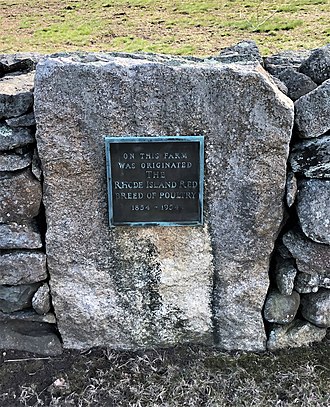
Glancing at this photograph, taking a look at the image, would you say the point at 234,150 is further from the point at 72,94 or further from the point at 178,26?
the point at 178,26

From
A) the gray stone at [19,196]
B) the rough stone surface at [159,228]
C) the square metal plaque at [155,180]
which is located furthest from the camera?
the gray stone at [19,196]

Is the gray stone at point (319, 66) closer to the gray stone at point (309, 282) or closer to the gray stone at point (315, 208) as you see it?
the gray stone at point (315, 208)

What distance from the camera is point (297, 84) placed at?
8.70 feet

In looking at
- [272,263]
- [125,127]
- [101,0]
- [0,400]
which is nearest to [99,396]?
[0,400]

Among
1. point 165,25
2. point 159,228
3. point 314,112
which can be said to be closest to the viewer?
point 314,112

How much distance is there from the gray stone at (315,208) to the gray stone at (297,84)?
436mm

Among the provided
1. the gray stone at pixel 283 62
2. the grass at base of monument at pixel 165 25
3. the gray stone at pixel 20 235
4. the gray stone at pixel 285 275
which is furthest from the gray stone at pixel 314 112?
the grass at base of monument at pixel 165 25

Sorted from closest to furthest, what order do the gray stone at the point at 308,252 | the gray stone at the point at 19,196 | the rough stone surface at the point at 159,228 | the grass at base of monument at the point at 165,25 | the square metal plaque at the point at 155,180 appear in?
the rough stone surface at the point at 159,228 → the square metal plaque at the point at 155,180 → the gray stone at the point at 19,196 → the gray stone at the point at 308,252 → the grass at base of monument at the point at 165,25

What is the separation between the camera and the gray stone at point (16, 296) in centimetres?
284

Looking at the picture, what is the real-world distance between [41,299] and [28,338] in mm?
295

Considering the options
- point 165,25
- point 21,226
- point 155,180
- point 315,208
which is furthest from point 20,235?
point 165,25

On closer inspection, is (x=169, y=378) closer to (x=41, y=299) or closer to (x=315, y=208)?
(x=41, y=299)

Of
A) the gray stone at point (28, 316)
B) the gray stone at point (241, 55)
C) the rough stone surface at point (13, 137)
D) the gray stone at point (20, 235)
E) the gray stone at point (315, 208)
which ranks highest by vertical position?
the gray stone at point (241, 55)

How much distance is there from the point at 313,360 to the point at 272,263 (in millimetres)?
569
